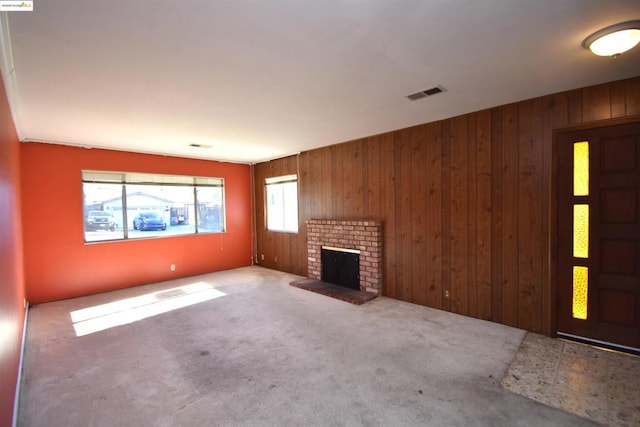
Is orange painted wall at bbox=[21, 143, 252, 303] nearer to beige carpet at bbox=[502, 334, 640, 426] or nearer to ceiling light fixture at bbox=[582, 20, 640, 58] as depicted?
beige carpet at bbox=[502, 334, 640, 426]

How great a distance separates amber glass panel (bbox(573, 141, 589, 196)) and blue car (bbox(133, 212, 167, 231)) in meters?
6.32

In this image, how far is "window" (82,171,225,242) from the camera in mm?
4852

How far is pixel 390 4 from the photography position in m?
1.58

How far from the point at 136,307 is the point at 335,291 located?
2.95 meters

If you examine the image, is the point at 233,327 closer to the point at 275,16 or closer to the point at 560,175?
the point at 275,16

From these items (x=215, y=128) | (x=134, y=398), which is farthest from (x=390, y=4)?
(x=134, y=398)

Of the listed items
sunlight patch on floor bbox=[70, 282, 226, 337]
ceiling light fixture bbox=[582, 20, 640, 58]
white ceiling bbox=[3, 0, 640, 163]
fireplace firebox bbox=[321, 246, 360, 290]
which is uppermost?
white ceiling bbox=[3, 0, 640, 163]

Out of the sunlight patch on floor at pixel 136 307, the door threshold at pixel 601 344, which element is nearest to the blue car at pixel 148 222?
the sunlight patch on floor at pixel 136 307

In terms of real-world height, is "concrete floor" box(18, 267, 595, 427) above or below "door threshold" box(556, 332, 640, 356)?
below

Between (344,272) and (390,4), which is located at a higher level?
(390,4)

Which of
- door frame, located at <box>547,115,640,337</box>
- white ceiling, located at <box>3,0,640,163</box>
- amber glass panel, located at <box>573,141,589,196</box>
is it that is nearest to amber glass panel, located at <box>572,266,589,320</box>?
door frame, located at <box>547,115,640,337</box>

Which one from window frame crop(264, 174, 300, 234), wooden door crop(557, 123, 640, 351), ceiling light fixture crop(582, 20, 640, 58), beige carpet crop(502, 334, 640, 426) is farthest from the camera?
window frame crop(264, 174, 300, 234)

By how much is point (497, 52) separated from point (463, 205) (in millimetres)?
1930

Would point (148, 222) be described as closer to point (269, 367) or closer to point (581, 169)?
point (269, 367)
